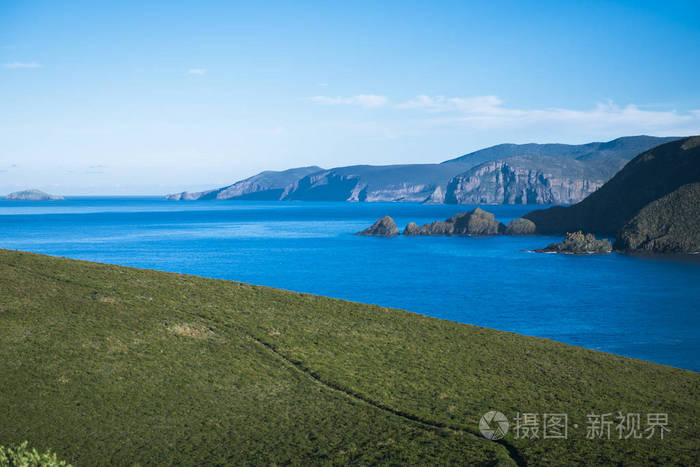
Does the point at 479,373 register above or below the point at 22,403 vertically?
below

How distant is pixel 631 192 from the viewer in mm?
186750

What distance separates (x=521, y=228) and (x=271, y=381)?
175430 mm

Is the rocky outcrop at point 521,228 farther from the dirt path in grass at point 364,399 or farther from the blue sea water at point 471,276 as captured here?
the dirt path in grass at point 364,399

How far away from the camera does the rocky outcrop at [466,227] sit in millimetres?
187400

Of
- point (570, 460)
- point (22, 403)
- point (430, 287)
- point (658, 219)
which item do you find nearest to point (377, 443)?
point (570, 460)

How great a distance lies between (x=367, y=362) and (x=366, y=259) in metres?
92.3

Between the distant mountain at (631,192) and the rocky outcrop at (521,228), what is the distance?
5.83m

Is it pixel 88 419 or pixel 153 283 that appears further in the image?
pixel 153 283

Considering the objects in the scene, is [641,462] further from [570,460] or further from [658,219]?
[658,219]

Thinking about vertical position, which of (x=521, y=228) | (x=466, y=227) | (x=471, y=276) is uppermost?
(x=466, y=227)

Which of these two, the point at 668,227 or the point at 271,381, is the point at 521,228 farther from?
the point at 271,381

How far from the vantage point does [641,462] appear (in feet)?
68.3

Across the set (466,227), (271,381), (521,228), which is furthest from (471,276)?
(521,228)

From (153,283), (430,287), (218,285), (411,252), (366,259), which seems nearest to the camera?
(153,283)
